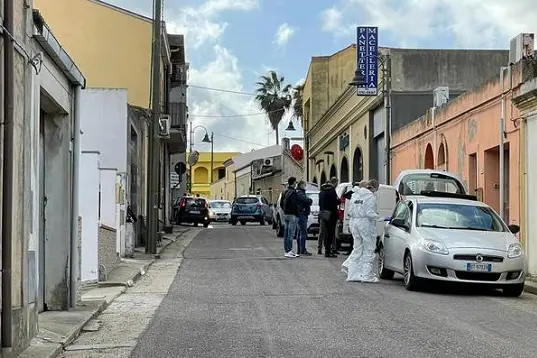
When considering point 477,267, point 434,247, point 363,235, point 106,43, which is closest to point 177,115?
point 106,43

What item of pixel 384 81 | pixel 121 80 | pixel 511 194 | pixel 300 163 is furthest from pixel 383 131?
pixel 300 163

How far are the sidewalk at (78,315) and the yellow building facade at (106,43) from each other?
13328 millimetres

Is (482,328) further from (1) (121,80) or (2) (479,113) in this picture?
(1) (121,80)

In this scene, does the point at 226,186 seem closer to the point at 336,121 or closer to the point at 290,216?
the point at 336,121

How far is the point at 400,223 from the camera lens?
552 inches

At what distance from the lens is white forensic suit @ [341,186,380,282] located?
14078 mm

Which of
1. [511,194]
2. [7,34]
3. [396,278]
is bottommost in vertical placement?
[396,278]

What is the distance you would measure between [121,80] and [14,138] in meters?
21.7

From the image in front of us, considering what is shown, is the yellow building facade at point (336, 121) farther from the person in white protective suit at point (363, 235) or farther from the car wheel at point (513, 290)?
the car wheel at point (513, 290)

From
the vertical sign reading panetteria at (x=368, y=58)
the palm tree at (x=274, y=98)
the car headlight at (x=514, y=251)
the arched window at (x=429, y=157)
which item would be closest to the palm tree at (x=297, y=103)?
the palm tree at (x=274, y=98)

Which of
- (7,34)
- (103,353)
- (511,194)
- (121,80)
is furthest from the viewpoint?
(121,80)

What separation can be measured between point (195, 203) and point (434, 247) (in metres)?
28.6

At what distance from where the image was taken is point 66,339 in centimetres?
843

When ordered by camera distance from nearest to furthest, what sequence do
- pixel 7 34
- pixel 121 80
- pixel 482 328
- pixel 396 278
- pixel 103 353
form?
pixel 7 34, pixel 103 353, pixel 482 328, pixel 396 278, pixel 121 80
